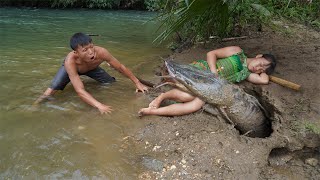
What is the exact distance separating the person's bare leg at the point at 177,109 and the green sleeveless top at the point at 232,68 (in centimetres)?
62

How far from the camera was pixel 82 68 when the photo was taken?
14.0 feet

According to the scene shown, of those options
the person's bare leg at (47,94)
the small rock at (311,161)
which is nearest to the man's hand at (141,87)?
the person's bare leg at (47,94)

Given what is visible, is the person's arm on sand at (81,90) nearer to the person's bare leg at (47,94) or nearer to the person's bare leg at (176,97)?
the person's bare leg at (47,94)

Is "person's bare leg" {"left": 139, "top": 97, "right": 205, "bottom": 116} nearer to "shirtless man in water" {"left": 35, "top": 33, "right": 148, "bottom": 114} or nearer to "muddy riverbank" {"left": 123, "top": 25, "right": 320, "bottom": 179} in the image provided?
"muddy riverbank" {"left": 123, "top": 25, "right": 320, "bottom": 179}

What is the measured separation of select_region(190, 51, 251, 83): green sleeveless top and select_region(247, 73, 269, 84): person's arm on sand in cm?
5

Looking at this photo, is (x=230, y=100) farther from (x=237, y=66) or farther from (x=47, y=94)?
(x=47, y=94)

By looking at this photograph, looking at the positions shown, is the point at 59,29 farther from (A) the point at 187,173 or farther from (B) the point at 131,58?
(A) the point at 187,173

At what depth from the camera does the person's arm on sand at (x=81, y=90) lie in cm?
→ 364

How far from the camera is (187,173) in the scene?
2670 mm

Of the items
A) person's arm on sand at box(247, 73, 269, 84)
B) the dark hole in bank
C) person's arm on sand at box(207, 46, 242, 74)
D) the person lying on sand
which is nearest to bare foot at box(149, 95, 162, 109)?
the person lying on sand

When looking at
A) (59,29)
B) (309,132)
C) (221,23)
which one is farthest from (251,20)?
(59,29)

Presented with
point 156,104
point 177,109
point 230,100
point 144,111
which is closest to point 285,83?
point 230,100

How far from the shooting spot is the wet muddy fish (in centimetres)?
335

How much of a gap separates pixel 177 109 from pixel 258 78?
1134 mm
